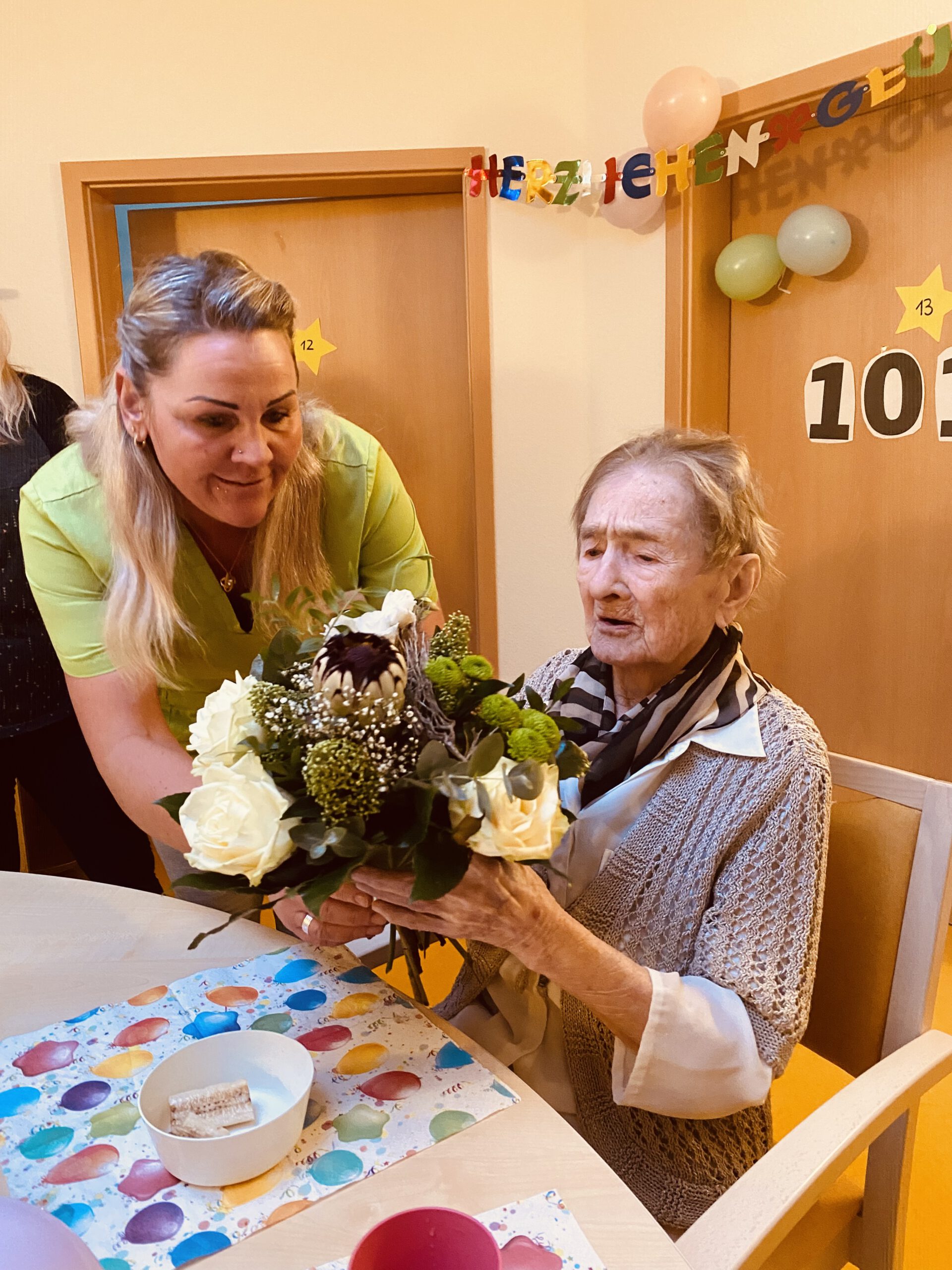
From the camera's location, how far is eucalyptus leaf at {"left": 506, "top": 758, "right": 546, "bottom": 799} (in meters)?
0.80

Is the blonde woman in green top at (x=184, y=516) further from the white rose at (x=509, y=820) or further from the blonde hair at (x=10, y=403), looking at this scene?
the blonde hair at (x=10, y=403)

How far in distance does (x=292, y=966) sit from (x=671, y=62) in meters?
2.72

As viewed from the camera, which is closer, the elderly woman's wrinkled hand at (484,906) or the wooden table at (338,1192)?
the wooden table at (338,1192)

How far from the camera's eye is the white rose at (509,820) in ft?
2.64

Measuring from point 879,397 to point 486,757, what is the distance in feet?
7.50

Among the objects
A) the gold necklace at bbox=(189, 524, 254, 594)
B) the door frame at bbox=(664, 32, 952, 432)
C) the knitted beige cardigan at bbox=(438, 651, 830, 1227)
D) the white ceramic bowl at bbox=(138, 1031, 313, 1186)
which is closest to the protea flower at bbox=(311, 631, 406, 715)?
the white ceramic bowl at bbox=(138, 1031, 313, 1186)

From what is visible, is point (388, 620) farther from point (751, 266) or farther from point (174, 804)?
point (751, 266)

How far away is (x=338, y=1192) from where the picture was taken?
805mm

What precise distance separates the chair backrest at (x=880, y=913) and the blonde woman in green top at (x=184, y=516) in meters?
0.65

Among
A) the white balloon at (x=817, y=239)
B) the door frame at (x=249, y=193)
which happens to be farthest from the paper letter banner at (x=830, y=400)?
the door frame at (x=249, y=193)

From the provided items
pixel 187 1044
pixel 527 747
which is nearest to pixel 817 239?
pixel 527 747

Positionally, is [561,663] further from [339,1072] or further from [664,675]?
[339,1072]

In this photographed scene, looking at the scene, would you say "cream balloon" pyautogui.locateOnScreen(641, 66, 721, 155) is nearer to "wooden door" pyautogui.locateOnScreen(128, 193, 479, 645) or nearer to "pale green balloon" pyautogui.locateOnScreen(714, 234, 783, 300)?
"pale green balloon" pyautogui.locateOnScreen(714, 234, 783, 300)

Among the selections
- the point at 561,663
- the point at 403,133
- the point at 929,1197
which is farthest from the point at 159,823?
the point at 403,133
